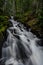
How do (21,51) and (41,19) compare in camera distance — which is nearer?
(21,51)

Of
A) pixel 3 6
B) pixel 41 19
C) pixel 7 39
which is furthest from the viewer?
pixel 3 6

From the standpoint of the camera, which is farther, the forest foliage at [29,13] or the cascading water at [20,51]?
the forest foliage at [29,13]

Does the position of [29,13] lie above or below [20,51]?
above

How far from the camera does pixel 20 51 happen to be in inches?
526

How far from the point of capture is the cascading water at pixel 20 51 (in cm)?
1252

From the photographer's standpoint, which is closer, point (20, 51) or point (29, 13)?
point (20, 51)

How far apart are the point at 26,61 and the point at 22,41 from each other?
2.52m

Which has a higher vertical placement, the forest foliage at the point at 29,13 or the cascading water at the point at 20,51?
the forest foliage at the point at 29,13

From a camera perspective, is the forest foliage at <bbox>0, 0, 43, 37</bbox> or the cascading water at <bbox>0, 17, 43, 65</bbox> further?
the forest foliage at <bbox>0, 0, 43, 37</bbox>

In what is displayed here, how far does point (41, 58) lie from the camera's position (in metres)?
13.2

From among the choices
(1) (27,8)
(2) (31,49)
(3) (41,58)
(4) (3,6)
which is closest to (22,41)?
(2) (31,49)

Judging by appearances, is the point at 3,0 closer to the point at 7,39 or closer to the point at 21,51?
the point at 7,39

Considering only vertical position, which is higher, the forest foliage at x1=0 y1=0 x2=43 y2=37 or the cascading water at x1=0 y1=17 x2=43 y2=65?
the forest foliage at x1=0 y1=0 x2=43 y2=37

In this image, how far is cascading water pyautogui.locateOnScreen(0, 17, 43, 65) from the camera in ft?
41.1
